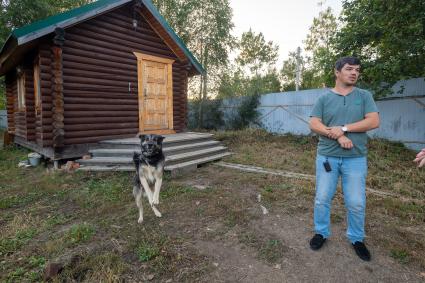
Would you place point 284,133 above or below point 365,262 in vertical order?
above

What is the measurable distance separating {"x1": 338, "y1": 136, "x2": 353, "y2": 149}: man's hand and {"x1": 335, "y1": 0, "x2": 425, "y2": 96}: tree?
661 centimetres

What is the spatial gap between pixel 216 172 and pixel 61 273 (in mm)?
4665

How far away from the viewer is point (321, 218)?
3041mm

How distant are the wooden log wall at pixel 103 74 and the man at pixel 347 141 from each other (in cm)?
701

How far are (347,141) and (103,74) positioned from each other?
25.3 feet

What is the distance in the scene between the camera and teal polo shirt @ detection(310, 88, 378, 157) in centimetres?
277

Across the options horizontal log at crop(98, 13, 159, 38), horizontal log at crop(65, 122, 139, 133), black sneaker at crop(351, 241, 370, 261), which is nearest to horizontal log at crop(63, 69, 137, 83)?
horizontal log at crop(65, 122, 139, 133)

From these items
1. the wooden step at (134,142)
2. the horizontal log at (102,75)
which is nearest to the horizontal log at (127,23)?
the horizontal log at (102,75)

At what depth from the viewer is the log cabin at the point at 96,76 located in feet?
22.8

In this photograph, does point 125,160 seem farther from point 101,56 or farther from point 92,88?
point 101,56

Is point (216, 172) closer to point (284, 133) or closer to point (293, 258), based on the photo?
point (293, 258)

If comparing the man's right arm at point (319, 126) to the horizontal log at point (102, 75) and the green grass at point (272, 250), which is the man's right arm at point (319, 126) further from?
the horizontal log at point (102, 75)

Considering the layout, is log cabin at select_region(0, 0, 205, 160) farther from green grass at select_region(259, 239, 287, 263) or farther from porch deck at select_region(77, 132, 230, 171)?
green grass at select_region(259, 239, 287, 263)

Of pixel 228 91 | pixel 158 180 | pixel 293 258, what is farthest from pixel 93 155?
pixel 228 91
